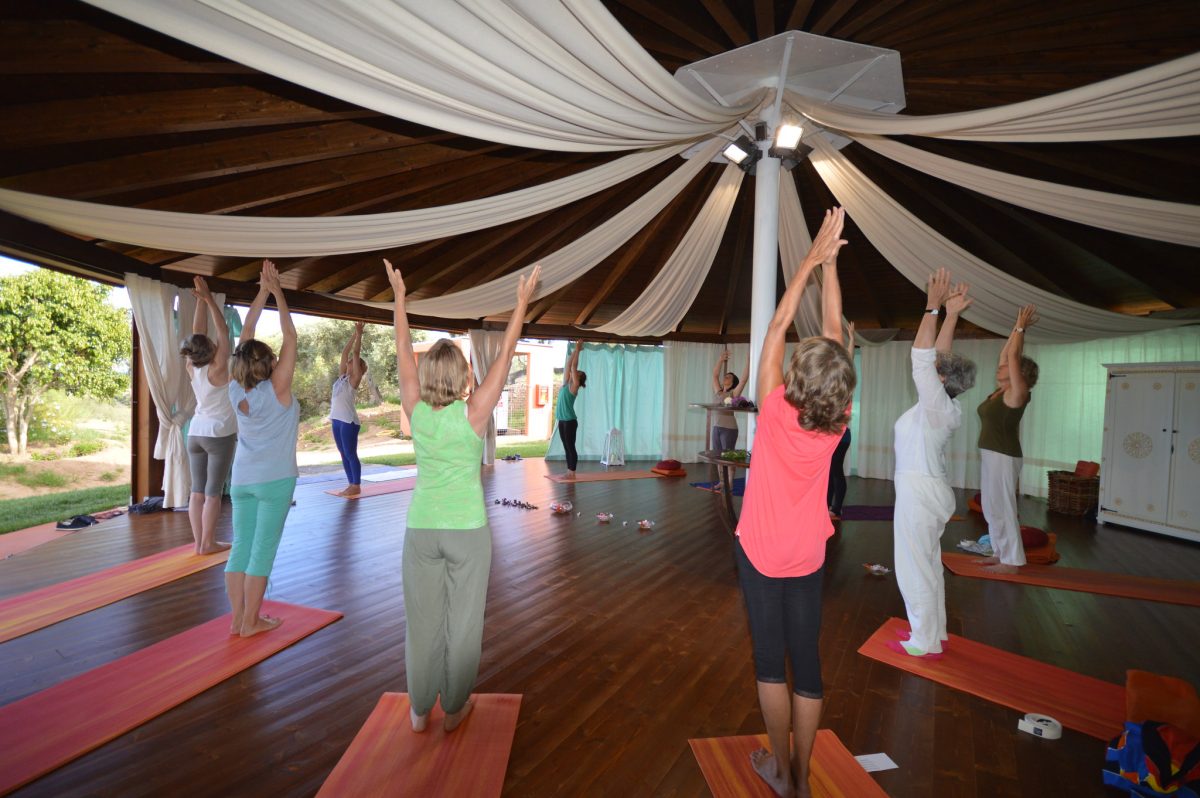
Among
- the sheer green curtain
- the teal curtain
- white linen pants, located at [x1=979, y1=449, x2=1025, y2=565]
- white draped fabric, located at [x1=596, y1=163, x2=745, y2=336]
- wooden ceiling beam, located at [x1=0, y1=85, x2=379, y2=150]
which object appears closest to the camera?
wooden ceiling beam, located at [x1=0, y1=85, x2=379, y2=150]

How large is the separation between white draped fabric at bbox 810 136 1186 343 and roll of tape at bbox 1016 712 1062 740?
10.8 feet

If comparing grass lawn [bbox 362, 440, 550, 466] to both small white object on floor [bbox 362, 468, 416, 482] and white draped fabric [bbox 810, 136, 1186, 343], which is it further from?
white draped fabric [bbox 810, 136, 1186, 343]

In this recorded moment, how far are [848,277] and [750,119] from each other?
426 centimetres

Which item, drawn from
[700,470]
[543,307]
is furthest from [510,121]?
[700,470]

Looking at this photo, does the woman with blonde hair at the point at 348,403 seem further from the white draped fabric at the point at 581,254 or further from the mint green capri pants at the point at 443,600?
the mint green capri pants at the point at 443,600

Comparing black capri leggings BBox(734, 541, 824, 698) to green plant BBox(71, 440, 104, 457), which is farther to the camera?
green plant BBox(71, 440, 104, 457)

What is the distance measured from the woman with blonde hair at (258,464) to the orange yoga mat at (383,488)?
3.72m

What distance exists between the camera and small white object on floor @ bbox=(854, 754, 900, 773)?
1.93m

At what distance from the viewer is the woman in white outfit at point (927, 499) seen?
2.69 m

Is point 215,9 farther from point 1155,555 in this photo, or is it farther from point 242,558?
point 1155,555

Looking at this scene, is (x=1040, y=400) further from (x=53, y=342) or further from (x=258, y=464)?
(x=53, y=342)

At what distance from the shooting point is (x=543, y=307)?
26.7 ft

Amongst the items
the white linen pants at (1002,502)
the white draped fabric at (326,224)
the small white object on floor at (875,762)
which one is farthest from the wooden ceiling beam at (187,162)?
the white linen pants at (1002,502)

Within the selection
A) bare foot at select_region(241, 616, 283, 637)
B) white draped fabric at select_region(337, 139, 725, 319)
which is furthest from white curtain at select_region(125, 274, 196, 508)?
bare foot at select_region(241, 616, 283, 637)
